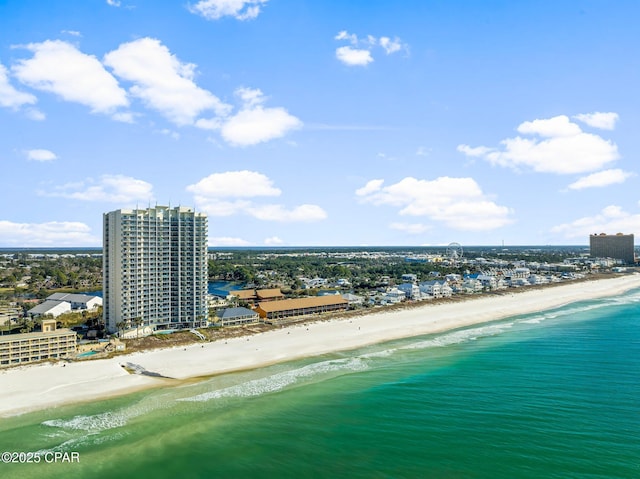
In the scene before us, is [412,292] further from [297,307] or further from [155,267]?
[155,267]

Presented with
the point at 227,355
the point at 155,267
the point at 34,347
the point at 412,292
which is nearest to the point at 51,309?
the point at 155,267

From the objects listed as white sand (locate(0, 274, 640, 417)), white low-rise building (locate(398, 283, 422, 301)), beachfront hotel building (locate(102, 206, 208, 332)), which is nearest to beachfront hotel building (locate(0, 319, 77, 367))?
white sand (locate(0, 274, 640, 417))

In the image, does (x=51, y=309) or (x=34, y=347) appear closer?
(x=34, y=347)

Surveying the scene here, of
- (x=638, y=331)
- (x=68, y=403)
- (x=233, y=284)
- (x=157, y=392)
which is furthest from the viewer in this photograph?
(x=233, y=284)

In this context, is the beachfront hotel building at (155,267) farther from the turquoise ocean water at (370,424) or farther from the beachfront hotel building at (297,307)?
the turquoise ocean water at (370,424)

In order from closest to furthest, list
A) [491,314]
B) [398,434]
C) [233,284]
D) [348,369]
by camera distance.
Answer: [398,434] → [348,369] → [491,314] → [233,284]

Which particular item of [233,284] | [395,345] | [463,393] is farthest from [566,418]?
[233,284]

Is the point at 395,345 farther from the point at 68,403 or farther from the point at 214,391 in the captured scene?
the point at 68,403
